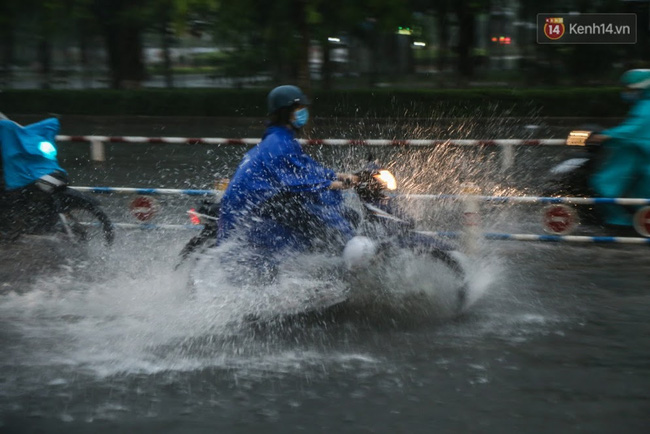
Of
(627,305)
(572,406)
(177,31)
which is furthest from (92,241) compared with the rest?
(177,31)

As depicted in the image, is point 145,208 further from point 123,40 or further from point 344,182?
point 123,40

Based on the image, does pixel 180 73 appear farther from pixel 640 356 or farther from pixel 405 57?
pixel 640 356

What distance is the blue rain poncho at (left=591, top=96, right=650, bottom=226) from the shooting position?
29.6ft

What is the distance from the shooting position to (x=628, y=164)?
905 centimetres

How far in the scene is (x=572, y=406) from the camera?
462 centimetres

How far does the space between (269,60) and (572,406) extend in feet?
79.6

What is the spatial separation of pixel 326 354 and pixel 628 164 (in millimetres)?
4808

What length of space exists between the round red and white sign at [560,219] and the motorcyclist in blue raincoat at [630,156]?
1.52 feet

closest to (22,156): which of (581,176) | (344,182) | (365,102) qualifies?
(344,182)

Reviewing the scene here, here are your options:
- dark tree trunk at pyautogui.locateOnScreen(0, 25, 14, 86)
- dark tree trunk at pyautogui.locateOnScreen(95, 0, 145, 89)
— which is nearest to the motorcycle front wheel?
dark tree trunk at pyautogui.locateOnScreen(95, 0, 145, 89)

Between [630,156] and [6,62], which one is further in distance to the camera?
[6,62]

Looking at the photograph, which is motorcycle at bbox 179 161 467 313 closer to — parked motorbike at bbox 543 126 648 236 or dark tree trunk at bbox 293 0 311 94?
parked motorbike at bbox 543 126 648 236

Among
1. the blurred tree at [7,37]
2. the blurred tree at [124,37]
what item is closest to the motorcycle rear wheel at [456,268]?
the blurred tree at [124,37]

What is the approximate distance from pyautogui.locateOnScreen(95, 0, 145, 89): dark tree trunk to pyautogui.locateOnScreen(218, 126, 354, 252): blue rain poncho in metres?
21.8
